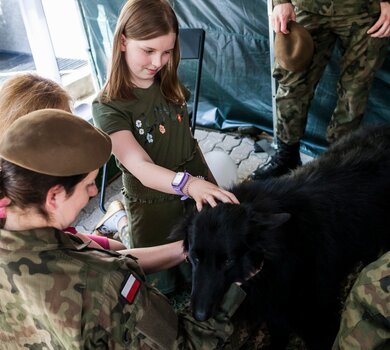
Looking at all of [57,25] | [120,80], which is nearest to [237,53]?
[57,25]

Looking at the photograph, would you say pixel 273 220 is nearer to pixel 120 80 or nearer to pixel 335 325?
pixel 335 325

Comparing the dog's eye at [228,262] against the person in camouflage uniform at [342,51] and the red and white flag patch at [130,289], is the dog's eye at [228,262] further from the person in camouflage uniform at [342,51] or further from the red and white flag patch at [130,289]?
the person in camouflage uniform at [342,51]

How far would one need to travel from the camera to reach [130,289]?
1071 mm

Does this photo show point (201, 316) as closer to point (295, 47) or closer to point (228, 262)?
point (228, 262)

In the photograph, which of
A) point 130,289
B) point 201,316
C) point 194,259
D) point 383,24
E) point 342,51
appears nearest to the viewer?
point 130,289

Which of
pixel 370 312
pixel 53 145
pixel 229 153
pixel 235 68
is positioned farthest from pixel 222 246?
pixel 235 68

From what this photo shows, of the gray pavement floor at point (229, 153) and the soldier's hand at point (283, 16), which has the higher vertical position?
the soldier's hand at point (283, 16)

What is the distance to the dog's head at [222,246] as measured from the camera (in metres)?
1.31

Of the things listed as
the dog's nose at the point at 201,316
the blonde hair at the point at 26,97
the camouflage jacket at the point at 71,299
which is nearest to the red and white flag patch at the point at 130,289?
the camouflage jacket at the point at 71,299

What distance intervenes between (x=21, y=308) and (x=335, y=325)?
1.29 meters

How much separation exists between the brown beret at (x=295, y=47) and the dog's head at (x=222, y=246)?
1272 mm

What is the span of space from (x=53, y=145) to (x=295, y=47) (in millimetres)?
1725

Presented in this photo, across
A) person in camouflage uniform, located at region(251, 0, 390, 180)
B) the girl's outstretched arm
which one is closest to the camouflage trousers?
person in camouflage uniform, located at region(251, 0, 390, 180)

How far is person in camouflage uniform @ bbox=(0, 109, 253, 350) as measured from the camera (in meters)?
0.94
